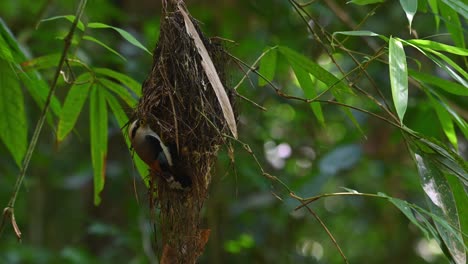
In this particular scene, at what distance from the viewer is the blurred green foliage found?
2.48 m

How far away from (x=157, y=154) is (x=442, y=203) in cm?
46

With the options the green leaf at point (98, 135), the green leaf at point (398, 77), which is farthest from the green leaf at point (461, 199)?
the green leaf at point (98, 135)

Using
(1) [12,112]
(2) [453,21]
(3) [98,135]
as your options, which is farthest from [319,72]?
(1) [12,112]

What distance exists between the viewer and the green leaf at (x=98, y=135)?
1.62 m

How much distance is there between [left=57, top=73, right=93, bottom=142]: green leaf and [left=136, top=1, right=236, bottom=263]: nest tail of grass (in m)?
0.30

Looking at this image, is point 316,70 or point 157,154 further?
point 316,70

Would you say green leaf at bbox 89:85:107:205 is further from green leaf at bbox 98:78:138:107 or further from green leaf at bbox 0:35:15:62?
green leaf at bbox 0:35:15:62

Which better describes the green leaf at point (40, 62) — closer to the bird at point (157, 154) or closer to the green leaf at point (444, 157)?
the bird at point (157, 154)

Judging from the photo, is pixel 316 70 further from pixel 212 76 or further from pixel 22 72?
pixel 22 72

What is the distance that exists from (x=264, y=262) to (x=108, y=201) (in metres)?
0.70

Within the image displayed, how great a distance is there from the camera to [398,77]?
3.57ft

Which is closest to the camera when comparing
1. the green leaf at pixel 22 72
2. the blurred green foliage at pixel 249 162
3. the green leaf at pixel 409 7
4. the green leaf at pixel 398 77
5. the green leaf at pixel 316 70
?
the green leaf at pixel 398 77

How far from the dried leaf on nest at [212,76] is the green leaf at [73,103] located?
37cm

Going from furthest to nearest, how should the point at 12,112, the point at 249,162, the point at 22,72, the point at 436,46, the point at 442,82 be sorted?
1. the point at 249,162
2. the point at 12,112
3. the point at 22,72
4. the point at 442,82
5. the point at 436,46
